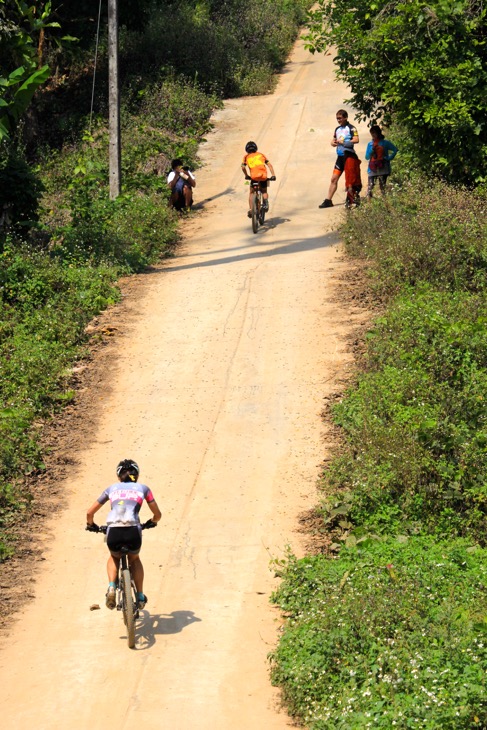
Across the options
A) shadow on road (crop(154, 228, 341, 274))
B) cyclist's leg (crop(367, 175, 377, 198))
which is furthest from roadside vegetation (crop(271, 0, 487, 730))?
A: cyclist's leg (crop(367, 175, 377, 198))

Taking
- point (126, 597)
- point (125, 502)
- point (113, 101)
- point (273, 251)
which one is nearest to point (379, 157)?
point (273, 251)

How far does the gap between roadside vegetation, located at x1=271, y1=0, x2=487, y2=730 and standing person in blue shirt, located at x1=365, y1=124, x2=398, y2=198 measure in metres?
1.73

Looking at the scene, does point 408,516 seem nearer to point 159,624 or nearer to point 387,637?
point 387,637

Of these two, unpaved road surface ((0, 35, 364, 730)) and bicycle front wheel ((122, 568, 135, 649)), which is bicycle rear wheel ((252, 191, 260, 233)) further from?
bicycle front wheel ((122, 568, 135, 649))

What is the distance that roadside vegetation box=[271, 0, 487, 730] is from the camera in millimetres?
6977

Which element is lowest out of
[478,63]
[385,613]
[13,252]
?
[385,613]

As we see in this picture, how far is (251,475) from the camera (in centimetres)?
1127

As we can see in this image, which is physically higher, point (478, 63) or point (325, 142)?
point (478, 63)

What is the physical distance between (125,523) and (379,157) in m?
12.5

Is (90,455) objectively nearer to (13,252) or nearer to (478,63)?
(13,252)

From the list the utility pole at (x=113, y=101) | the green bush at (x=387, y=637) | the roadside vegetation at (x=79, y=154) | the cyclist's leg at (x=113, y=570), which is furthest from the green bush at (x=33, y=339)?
the utility pole at (x=113, y=101)

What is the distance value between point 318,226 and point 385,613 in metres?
13.5

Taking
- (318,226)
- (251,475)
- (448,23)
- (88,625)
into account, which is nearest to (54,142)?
(318,226)

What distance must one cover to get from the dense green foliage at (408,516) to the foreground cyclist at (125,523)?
1287 millimetres
